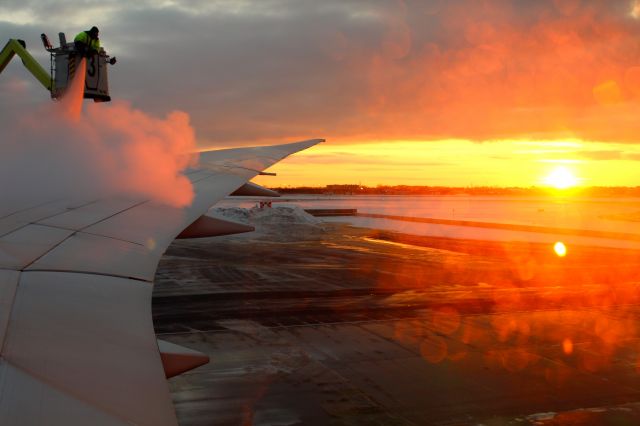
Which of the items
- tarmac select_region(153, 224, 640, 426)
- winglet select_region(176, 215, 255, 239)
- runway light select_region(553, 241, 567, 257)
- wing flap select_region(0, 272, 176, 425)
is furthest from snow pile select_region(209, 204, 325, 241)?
wing flap select_region(0, 272, 176, 425)

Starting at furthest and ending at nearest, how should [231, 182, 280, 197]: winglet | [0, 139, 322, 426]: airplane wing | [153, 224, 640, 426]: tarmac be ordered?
[153, 224, 640, 426]: tarmac → [231, 182, 280, 197]: winglet → [0, 139, 322, 426]: airplane wing

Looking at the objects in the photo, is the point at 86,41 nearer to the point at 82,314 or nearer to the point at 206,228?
the point at 206,228

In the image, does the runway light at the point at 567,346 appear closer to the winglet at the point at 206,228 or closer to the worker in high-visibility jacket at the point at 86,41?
the winglet at the point at 206,228

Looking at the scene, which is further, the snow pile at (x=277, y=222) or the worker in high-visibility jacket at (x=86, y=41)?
the snow pile at (x=277, y=222)

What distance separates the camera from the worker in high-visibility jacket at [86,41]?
33.6 ft

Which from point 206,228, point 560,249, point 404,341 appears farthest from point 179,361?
point 560,249

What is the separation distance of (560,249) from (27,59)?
1068 inches

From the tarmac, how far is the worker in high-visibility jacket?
6.26 meters

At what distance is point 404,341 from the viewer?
1257 cm

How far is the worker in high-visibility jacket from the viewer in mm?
10227

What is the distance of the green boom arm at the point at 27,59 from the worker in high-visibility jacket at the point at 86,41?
213 centimetres

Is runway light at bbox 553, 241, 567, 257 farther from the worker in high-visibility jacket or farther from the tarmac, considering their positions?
the worker in high-visibility jacket

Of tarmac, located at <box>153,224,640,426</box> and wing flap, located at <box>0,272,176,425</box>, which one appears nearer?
wing flap, located at <box>0,272,176,425</box>

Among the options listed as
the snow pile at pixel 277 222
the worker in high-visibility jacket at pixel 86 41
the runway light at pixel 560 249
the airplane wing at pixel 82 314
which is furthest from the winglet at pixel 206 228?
the snow pile at pixel 277 222
